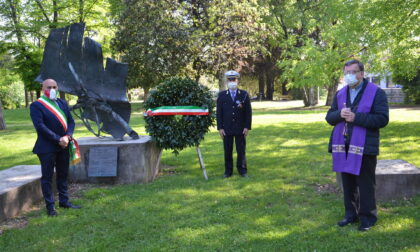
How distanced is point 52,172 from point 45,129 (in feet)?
2.35

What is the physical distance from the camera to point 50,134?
17.7 feet

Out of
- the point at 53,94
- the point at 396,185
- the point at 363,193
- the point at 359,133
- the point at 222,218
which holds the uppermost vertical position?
the point at 53,94

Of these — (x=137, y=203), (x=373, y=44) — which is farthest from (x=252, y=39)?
(x=137, y=203)

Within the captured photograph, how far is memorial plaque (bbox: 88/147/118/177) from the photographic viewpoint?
24.2 feet

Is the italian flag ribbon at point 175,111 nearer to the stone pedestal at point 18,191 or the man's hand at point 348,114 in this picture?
the stone pedestal at point 18,191

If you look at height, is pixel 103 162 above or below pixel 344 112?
below

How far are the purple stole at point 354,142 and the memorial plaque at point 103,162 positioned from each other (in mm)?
4465

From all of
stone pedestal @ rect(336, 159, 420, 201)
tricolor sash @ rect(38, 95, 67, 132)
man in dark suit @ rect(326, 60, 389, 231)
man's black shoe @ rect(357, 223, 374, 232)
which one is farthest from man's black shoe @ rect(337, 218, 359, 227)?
tricolor sash @ rect(38, 95, 67, 132)

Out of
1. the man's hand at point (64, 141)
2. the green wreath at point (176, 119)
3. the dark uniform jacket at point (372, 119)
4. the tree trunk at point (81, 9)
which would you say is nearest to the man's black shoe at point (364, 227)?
A: the dark uniform jacket at point (372, 119)

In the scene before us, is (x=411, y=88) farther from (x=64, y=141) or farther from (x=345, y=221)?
(x=64, y=141)

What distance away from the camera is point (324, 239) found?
4566 mm

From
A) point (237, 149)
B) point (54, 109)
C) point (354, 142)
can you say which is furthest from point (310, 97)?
point (54, 109)

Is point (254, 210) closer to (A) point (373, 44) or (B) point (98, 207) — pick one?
(B) point (98, 207)

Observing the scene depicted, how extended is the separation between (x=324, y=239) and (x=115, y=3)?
91.1 ft
